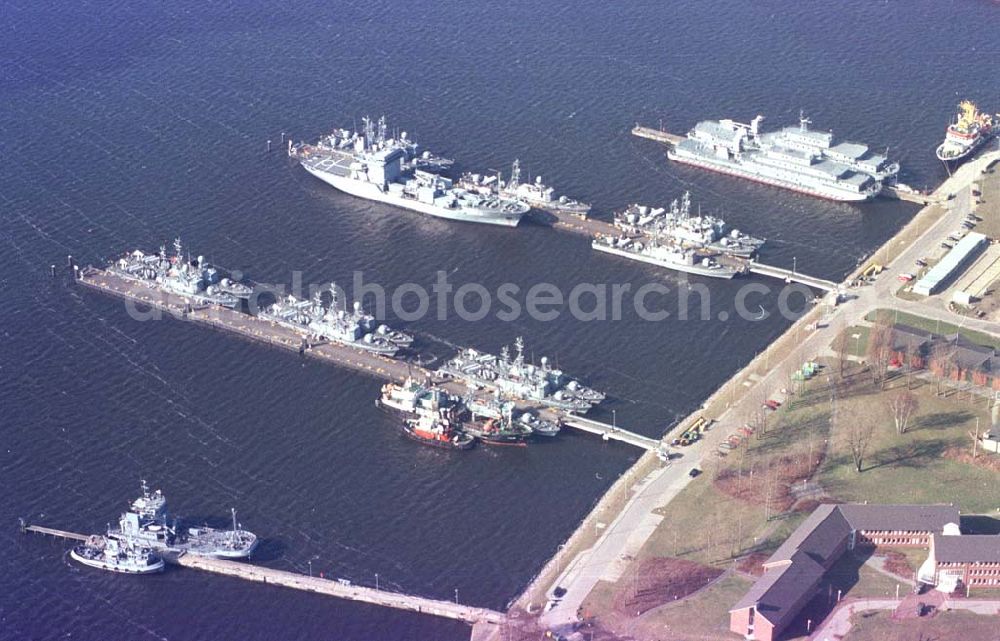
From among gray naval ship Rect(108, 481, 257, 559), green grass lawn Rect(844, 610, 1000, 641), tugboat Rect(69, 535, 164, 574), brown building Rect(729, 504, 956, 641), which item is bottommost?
tugboat Rect(69, 535, 164, 574)

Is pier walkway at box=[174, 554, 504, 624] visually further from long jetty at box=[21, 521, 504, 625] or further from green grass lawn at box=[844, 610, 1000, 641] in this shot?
green grass lawn at box=[844, 610, 1000, 641]

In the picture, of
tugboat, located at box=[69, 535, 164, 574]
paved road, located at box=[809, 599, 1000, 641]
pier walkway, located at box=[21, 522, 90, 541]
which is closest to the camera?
paved road, located at box=[809, 599, 1000, 641]

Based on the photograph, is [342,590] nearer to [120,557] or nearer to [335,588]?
[335,588]

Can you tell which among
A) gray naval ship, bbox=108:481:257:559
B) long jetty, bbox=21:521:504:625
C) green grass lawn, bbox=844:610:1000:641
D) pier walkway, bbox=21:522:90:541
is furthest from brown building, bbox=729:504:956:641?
pier walkway, bbox=21:522:90:541

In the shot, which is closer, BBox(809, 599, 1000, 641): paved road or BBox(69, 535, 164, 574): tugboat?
BBox(809, 599, 1000, 641): paved road

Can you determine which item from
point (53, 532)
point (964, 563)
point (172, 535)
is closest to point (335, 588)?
point (172, 535)

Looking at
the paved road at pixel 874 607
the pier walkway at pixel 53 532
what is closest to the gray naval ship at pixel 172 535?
the pier walkway at pixel 53 532

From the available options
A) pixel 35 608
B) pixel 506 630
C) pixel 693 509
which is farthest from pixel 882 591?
pixel 35 608
